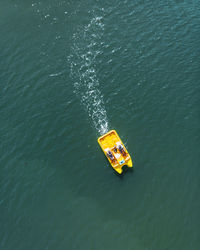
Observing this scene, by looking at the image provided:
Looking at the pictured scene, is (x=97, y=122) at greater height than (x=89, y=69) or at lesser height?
lesser

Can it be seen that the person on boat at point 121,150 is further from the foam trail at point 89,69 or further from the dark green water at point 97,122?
the foam trail at point 89,69

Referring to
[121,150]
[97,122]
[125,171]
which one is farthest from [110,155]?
[97,122]

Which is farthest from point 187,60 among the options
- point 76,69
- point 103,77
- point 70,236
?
point 70,236

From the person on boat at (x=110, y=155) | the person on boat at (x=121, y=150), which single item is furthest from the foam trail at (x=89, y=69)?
the person on boat at (x=121, y=150)

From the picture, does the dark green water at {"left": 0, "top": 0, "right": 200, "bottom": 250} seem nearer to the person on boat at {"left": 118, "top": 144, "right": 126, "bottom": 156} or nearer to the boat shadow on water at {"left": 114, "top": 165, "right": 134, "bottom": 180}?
the boat shadow on water at {"left": 114, "top": 165, "right": 134, "bottom": 180}

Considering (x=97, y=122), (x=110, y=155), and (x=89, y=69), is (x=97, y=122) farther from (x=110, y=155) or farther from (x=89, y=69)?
(x=89, y=69)

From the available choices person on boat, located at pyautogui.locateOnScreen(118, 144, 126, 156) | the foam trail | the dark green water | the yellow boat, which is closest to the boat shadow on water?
the dark green water

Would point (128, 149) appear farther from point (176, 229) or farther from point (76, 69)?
point (76, 69)
